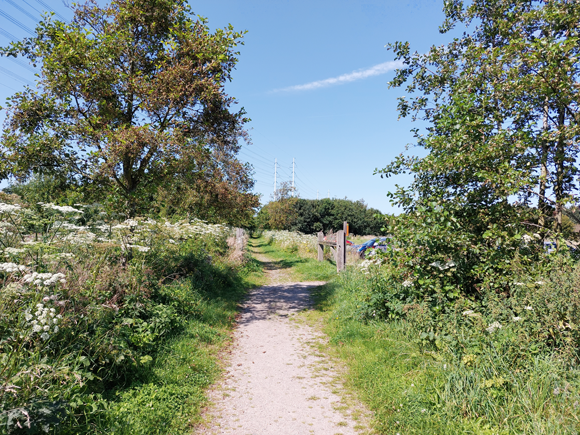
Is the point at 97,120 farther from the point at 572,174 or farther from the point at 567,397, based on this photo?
the point at 572,174

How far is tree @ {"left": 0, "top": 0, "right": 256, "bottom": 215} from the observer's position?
6.70m

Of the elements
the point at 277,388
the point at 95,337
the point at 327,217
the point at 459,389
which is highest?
the point at 327,217

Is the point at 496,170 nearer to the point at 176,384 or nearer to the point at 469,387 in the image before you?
the point at 469,387

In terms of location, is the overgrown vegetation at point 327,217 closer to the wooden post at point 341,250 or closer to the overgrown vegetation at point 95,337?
the wooden post at point 341,250

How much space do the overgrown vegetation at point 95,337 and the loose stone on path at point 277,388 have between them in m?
0.37

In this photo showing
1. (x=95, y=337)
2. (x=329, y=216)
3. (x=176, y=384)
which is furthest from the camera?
(x=329, y=216)

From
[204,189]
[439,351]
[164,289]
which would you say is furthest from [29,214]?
[204,189]

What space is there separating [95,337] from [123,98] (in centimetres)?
578

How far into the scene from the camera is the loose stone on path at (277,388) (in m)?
3.55

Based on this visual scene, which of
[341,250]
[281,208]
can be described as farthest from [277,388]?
[281,208]

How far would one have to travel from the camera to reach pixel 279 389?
436cm

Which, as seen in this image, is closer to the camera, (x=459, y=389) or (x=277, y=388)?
(x=459, y=389)

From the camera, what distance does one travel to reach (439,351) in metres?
4.29

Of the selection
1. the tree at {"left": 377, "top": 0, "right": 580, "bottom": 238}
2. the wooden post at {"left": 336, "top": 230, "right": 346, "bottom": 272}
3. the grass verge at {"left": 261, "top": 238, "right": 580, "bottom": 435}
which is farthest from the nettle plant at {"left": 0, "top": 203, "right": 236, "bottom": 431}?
the wooden post at {"left": 336, "top": 230, "right": 346, "bottom": 272}
